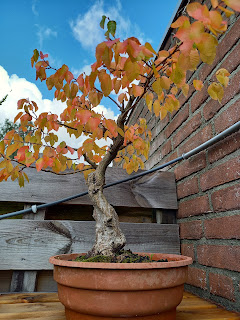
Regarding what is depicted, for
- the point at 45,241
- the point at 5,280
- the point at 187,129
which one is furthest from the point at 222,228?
the point at 5,280

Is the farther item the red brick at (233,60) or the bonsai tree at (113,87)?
the red brick at (233,60)

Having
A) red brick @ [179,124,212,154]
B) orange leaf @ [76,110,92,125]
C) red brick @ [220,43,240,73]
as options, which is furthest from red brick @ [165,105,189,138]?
orange leaf @ [76,110,92,125]

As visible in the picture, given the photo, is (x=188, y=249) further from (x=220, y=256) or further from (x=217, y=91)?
(x=217, y=91)

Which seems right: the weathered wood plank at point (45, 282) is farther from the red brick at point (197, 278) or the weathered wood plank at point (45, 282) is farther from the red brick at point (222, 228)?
the red brick at point (222, 228)

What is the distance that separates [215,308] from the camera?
93cm

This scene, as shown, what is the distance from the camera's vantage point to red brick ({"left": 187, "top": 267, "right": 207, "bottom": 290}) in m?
1.08

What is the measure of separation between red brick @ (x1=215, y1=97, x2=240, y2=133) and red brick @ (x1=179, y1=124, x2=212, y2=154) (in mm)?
64

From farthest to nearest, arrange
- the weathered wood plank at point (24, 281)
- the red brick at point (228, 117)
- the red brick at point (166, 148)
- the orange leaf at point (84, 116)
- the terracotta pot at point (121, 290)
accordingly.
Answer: the red brick at point (166, 148), the weathered wood plank at point (24, 281), the red brick at point (228, 117), the orange leaf at point (84, 116), the terracotta pot at point (121, 290)

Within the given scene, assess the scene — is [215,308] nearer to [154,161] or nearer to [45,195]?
[45,195]

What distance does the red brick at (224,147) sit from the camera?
0.93 metres

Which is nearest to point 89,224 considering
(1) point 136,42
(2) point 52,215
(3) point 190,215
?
(2) point 52,215

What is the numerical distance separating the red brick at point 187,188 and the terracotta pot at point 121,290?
20.7 inches

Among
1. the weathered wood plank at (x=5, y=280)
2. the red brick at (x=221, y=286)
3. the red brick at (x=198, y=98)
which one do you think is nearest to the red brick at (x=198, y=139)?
the red brick at (x=198, y=98)

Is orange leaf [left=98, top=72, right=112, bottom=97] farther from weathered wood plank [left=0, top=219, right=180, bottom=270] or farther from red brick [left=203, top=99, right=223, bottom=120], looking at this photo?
weathered wood plank [left=0, top=219, right=180, bottom=270]
